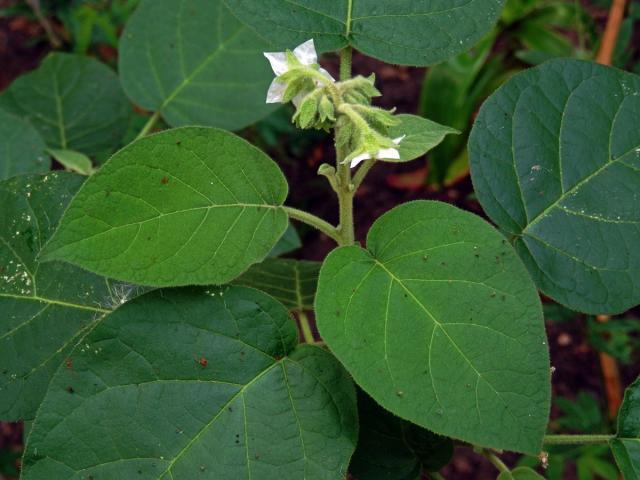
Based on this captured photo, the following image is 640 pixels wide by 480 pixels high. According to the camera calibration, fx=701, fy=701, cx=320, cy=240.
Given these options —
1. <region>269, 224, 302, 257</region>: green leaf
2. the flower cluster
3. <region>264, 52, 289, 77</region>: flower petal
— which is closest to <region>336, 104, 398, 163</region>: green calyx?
the flower cluster

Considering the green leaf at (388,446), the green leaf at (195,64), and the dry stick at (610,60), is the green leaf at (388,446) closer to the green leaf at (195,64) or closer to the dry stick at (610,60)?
the green leaf at (195,64)

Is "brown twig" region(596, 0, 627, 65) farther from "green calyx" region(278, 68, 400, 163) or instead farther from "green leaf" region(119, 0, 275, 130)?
"green calyx" region(278, 68, 400, 163)

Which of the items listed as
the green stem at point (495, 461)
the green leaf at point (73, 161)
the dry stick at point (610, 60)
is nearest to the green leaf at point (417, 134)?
the green stem at point (495, 461)

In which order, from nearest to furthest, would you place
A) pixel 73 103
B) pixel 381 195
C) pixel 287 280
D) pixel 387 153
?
pixel 387 153, pixel 287 280, pixel 73 103, pixel 381 195

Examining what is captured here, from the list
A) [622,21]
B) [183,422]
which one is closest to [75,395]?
[183,422]

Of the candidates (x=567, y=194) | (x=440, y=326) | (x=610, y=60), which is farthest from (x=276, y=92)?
(x=610, y=60)

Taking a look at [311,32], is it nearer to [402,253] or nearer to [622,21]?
[402,253]

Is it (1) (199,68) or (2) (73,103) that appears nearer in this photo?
(1) (199,68)

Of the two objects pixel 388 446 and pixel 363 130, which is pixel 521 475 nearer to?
pixel 388 446
